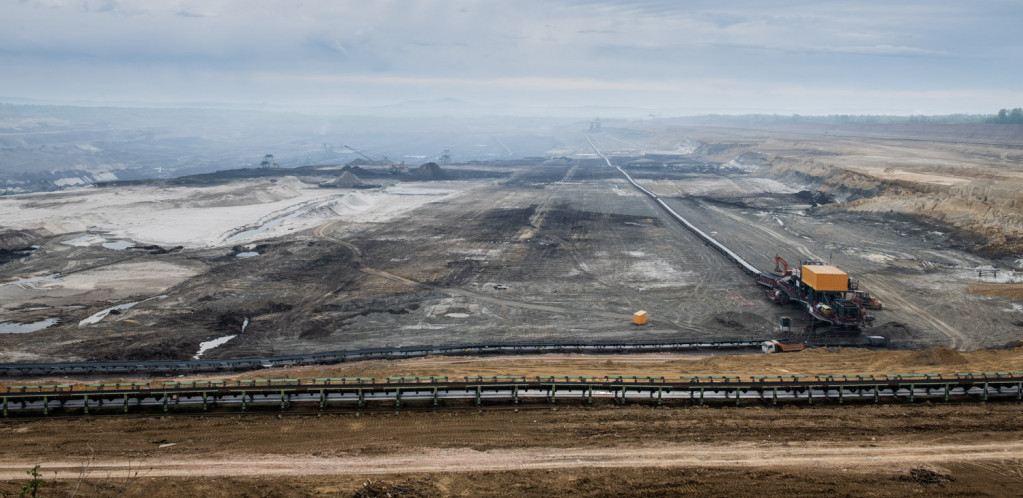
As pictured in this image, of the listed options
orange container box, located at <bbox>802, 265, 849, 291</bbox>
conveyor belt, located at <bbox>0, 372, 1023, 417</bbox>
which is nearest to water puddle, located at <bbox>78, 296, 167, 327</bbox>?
conveyor belt, located at <bbox>0, 372, 1023, 417</bbox>

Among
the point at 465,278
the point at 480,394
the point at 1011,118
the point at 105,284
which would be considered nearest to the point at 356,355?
the point at 480,394

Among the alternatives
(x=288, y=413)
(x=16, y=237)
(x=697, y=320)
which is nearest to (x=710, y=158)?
(x=697, y=320)

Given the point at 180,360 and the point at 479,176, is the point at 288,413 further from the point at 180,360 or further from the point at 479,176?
the point at 479,176

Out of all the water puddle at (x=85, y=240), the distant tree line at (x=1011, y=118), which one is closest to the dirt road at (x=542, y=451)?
the water puddle at (x=85, y=240)

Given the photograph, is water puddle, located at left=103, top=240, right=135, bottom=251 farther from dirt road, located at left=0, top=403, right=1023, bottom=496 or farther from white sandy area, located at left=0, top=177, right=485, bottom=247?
dirt road, located at left=0, top=403, right=1023, bottom=496

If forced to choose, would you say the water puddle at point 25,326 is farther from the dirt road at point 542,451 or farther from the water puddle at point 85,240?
the water puddle at point 85,240
